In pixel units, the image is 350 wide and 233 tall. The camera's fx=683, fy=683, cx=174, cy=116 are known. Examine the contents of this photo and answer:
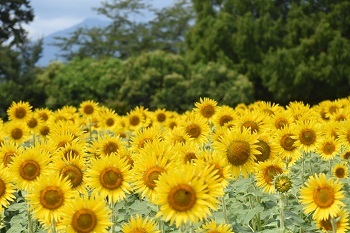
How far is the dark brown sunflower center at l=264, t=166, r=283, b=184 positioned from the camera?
5.11 metres

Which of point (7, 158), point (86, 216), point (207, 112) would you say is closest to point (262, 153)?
point (86, 216)

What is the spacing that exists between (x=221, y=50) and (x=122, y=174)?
1175 inches

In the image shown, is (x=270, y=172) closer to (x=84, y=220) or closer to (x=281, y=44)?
(x=84, y=220)

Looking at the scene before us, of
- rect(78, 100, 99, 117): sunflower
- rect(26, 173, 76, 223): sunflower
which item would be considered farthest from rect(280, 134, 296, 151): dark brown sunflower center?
rect(78, 100, 99, 117): sunflower

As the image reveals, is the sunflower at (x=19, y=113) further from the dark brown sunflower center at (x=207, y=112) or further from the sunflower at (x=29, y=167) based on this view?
the sunflower at (x=29, y=167)

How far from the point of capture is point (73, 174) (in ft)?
16.6

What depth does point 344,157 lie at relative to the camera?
22.4 ft

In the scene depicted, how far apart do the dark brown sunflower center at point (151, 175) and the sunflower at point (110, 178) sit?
0.25 m

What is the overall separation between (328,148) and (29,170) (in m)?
3.02

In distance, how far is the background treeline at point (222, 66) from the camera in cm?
3036

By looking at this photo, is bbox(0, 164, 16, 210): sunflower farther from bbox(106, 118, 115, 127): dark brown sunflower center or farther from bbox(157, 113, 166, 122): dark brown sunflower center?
bbox(157, 113, 166, 122): dark brown sunflower center

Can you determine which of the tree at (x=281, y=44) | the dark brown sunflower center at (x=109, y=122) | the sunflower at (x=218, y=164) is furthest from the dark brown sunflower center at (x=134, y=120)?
the tree at (x=281, y=44)

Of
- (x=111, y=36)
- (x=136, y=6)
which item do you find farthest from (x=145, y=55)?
(x=136, y=6)

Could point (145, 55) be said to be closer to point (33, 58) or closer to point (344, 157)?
point (33, 58)
